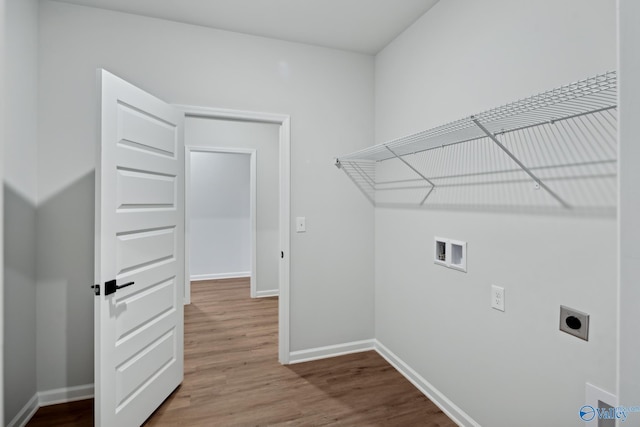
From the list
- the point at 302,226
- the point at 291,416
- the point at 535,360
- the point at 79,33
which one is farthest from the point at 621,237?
the point at 79,33

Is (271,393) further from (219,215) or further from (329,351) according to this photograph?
(219,215)

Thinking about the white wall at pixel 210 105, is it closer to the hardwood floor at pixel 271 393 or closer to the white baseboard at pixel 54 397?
the white baseboard at pixel 54 397

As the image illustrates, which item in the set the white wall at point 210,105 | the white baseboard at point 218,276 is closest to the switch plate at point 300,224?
the white wall at point 210,105

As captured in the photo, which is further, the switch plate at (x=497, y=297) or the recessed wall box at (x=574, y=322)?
the switch plate at (x=497, y=297)

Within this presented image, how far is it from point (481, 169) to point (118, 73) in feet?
8.04

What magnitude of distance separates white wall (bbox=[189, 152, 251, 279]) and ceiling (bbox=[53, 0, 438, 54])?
3200 mm

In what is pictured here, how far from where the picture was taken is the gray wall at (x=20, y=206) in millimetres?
1713

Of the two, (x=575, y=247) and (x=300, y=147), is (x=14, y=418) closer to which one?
(x=300, y=147)

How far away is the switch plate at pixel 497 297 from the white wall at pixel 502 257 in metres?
0.03

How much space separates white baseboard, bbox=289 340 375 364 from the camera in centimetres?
255

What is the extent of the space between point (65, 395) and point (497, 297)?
9.16 feet

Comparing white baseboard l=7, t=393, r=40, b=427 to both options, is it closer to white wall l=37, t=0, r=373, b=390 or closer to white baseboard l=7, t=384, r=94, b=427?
white baseboard l=7, t=384, r=94, b=427

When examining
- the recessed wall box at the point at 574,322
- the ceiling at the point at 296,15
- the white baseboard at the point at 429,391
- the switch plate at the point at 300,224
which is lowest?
the white baseboard at the point at 429,391

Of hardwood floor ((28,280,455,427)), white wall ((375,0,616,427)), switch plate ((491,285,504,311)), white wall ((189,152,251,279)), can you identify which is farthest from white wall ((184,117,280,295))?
switch plate ((491,285,504,311))
